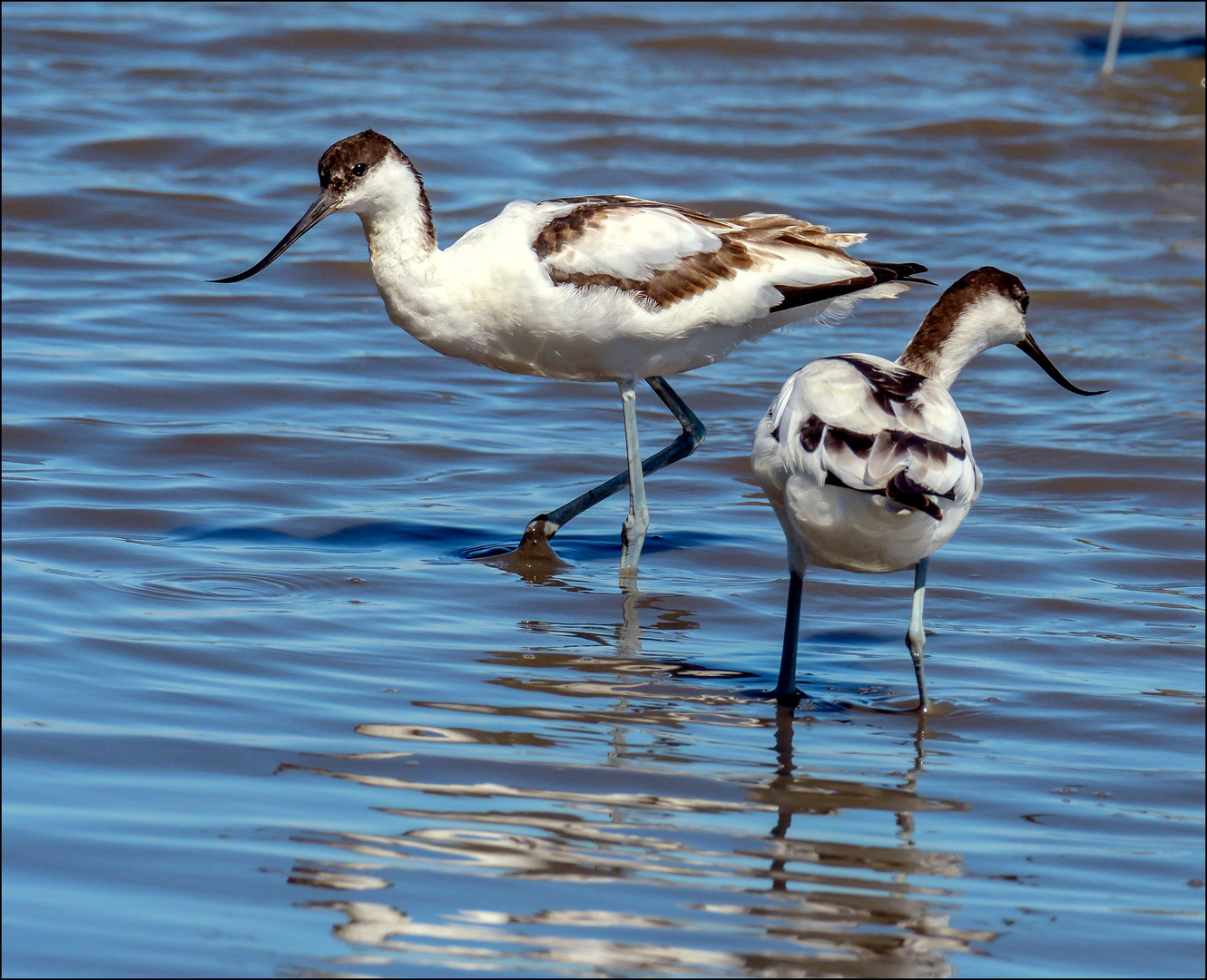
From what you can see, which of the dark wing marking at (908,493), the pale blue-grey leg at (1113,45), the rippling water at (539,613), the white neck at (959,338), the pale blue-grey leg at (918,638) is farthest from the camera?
the pale blue-grey leg at (1113,45)

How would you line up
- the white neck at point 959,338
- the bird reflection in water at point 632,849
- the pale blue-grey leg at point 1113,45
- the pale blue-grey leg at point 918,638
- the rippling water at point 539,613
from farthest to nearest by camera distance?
the pale blue-grey leg at point 1113,45 → the white neck at point 959,338 → the pale blue-grey leg at point 918,638 → the rippling water at point 539,613 → the bird reflection in water at point 632,849

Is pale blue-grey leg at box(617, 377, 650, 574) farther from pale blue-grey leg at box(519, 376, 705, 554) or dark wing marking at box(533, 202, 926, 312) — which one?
dark wing marking at box(533, 202, 926, 312)

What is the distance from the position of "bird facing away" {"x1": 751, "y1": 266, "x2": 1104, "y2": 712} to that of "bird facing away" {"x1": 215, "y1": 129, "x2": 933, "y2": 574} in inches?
52.6

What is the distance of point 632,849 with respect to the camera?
12.2ft

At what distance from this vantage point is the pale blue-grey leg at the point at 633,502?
20.5 feet

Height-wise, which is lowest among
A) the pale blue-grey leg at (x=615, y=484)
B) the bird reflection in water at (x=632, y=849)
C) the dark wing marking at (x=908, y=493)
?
the pale blue-grey leg at (x=615, y=484)

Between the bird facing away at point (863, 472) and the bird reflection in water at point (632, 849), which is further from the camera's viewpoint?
the bird facing away at point (863, 472)

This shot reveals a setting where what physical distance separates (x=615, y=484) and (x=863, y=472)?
246 centimetres

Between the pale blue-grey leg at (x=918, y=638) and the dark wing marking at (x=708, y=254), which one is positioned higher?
the dark wing marking at (x=708, y=254)

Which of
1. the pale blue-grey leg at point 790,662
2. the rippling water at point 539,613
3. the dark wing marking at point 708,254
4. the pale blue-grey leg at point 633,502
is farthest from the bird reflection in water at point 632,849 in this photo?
the dark wing marking at point 708,254

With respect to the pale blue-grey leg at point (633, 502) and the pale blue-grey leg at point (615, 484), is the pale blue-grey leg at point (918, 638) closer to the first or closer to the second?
the pale blue-grey leg at point (633, 502)

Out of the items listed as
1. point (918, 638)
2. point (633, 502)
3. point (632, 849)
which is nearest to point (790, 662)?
point (918, 638)

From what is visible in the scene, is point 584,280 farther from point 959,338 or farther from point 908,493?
point 908,493

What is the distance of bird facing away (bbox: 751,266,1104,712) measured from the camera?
14.4 ft
